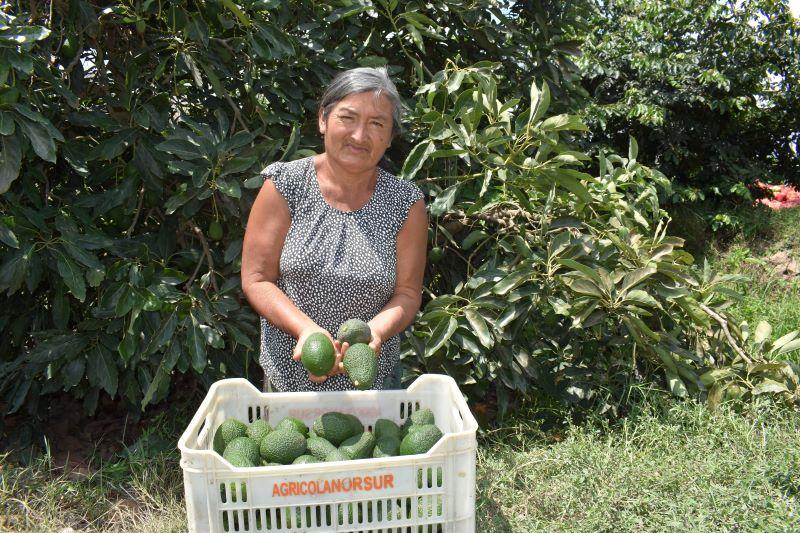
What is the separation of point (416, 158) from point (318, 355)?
3.77ft

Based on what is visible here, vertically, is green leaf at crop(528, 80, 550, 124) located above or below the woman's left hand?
above

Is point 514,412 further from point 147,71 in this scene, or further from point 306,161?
point 147,71

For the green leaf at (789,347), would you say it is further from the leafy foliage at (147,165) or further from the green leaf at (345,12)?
the green leaf at (345,12)

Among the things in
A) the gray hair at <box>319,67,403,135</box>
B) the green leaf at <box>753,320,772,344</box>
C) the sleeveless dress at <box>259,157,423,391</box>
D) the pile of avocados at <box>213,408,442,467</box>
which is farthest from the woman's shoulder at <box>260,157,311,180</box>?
the green leaf at <box>753,320,772,344</box>

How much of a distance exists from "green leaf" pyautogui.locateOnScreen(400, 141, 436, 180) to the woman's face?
2.31 ft

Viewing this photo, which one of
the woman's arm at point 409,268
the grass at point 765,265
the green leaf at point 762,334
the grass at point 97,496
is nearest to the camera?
the woman's arm at point 409,268

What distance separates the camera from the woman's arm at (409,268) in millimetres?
1848

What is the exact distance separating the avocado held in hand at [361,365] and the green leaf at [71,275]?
1.05 metres

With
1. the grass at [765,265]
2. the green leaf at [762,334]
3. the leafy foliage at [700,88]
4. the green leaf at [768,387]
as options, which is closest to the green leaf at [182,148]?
the green leaf at [768,387]

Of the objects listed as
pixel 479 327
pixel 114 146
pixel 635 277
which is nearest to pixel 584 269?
→ pixel 635 277

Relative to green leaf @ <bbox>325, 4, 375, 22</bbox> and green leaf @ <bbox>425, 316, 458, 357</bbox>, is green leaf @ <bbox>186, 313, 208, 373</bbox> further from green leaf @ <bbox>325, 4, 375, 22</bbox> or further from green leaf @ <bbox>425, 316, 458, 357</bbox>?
green leaf @ <bbox>325, 4, 375, 22</bbox>

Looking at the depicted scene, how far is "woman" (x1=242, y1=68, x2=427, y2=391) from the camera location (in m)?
1.76

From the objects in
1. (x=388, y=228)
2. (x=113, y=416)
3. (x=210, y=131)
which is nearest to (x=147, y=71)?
(x=210, y=131)

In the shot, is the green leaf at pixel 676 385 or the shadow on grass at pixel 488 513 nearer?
the shadow on grass at pixel 488 513
